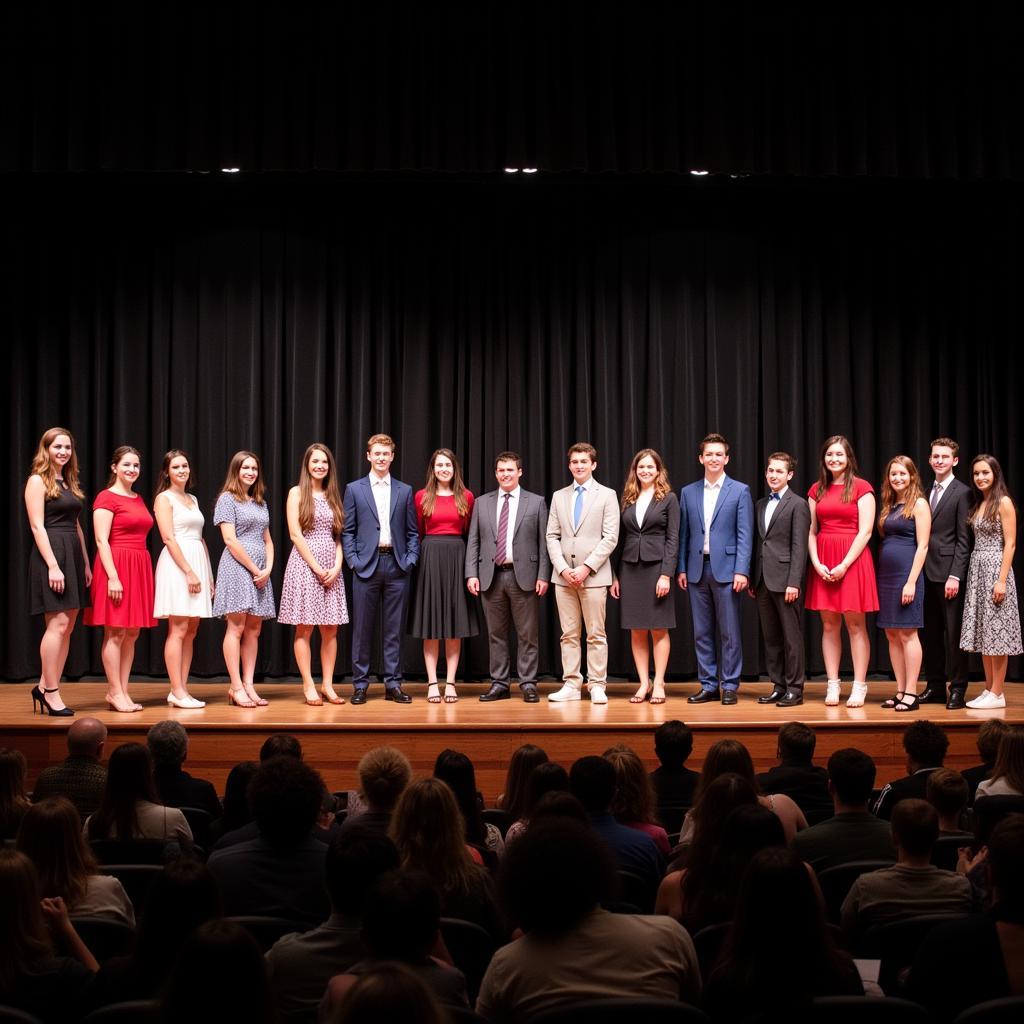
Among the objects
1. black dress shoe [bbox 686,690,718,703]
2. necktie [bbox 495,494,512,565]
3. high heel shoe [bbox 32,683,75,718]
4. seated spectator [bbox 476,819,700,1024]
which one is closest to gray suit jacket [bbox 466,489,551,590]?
necktie [bbox 495,494,512,565]

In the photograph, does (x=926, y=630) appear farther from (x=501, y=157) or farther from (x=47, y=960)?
(x=47, y=960)

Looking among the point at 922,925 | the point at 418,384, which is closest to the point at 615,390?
the point at 418,384

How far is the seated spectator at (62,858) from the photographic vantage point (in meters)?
2.78

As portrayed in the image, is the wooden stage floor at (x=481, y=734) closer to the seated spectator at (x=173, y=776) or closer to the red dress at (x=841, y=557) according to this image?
the red dress at (x=841, y=557)

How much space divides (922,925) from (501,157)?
216 inches

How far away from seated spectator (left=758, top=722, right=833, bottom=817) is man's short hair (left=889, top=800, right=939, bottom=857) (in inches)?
49.0

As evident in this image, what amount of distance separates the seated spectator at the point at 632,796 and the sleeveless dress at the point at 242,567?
12.7 ft

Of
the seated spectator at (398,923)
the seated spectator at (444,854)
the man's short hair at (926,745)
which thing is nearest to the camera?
the seated spectator at (398,923)

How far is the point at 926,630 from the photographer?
24.1 feet

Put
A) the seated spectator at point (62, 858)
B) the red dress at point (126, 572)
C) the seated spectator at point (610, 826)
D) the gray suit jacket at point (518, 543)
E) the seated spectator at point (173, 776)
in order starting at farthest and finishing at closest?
the gray suit jacket at point (518, 543)
the red dress at point (126, 572)
the seated spectator at point (173, 776)
the seated spectator at point (610, 826)
the seated spectator at point (62, 858)

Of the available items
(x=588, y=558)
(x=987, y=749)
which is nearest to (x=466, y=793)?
(x=987, y=749)

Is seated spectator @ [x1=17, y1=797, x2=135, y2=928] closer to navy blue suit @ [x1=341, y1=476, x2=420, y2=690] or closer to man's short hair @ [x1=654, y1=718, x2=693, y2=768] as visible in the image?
man's short hair @ [x1=654, y1=718, x2=693, y2=768]

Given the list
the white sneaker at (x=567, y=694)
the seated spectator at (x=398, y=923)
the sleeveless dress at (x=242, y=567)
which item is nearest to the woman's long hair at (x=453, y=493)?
the sleeveless dress at (x=242, y=567)

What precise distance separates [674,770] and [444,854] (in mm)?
1759
